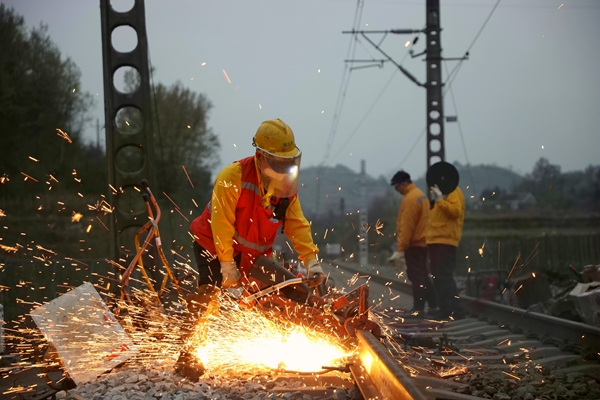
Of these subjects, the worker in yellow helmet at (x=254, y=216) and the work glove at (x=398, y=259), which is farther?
the work glove at (x=398, y=259)

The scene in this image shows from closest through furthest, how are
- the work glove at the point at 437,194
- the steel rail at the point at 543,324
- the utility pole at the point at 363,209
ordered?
1. the steel rail at the point at 543,324
2. the work glove at the point at 437,194
3. the utility pole at the point at 363,209

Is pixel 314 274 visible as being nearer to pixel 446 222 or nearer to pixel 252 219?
pixel 252 219

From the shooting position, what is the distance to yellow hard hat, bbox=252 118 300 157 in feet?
14.7

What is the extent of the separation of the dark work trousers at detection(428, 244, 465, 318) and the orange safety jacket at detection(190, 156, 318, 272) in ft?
13.8

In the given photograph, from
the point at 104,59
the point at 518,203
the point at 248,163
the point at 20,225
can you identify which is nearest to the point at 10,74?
the point at 20,225

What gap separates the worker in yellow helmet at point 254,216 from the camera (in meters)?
4.52

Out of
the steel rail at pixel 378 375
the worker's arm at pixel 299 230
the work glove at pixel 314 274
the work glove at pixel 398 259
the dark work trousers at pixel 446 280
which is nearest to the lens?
the steel rail at pixel 378 375

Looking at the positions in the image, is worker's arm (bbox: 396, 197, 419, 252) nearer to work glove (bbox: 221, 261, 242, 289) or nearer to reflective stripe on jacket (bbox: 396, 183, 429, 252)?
reflective stripe on jacket (bbox: 396, 183, 429, 252)

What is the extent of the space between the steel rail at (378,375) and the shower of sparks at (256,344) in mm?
403

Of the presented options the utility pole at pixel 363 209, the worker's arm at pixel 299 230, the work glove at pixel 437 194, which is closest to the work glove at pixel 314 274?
the worker's arm at pixel 299 230

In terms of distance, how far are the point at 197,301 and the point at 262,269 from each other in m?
0.50

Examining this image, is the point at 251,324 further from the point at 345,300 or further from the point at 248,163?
the point at 248,163

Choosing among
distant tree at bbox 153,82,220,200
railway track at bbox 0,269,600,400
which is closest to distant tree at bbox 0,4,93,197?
distant tree at bbox 153,82,220,200

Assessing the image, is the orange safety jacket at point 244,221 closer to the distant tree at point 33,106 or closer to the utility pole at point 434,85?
the utility pole at point 434,85
